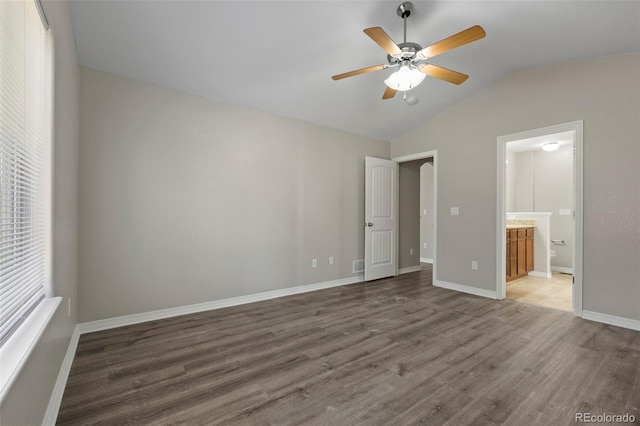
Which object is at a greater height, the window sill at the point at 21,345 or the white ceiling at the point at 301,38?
the white ceiling at the point at 301,38

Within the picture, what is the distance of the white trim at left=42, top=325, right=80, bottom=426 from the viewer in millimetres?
1537

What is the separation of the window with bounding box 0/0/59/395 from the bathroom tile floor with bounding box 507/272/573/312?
4.78 meters

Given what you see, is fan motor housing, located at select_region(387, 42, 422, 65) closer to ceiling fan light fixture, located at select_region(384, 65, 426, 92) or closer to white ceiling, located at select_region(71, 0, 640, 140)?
ceiling fan light fixture, located at select_region(384, 65, 426, 92)

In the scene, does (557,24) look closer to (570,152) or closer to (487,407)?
(487,407)

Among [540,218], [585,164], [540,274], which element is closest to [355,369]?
[585,164]

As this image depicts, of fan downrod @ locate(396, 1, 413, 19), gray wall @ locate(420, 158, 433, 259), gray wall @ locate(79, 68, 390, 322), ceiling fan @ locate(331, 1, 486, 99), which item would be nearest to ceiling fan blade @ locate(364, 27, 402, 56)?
ceiling fan @ locate(331, 1, 486, 99)

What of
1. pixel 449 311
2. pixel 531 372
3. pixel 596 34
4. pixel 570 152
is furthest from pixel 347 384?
pixel 570 152

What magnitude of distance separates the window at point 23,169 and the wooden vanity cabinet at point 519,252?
5569 mm

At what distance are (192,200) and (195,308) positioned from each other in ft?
4.06

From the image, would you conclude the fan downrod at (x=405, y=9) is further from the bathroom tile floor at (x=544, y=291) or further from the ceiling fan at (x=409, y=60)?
the bathroom tile floor at (x=544, y=291)

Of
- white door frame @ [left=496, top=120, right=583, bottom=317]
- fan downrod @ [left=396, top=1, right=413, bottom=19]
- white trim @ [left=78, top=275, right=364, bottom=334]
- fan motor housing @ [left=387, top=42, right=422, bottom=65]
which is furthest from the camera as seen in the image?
white door frame @ [left=496, top=120, right=583, bottom=317]

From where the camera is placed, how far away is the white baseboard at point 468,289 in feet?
12.9

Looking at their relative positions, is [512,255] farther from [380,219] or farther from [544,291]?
[380,219]

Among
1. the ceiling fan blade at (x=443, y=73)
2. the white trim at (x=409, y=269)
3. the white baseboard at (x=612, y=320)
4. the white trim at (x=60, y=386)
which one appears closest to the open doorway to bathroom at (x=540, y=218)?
the white baseboard at (x=612, y=320)
